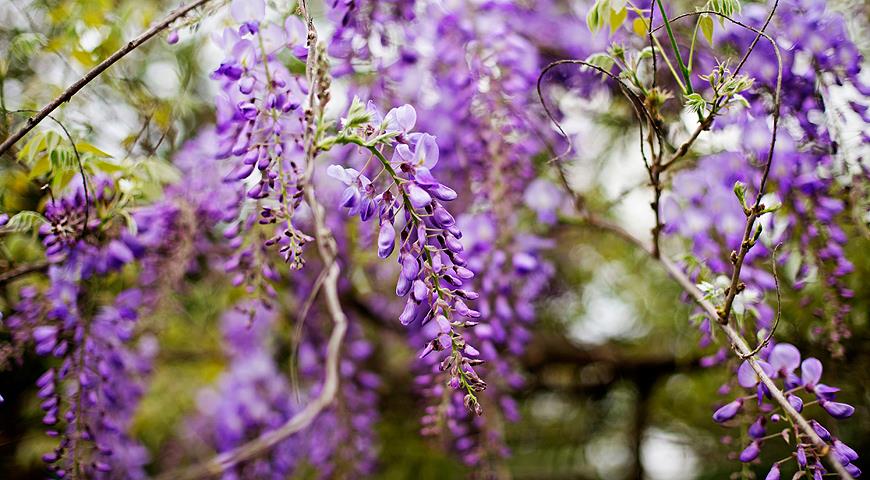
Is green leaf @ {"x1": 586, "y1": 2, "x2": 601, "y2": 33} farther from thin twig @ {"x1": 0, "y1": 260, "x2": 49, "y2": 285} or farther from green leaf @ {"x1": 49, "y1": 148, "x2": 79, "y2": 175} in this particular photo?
thin twig @ {"x1": 0, "y1": 260, "x2": 49, "y2": 285}

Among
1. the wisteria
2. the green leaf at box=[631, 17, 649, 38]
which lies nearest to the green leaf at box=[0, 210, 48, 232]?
the wisteria

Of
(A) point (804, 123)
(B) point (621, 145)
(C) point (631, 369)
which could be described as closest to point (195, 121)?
(B) point (621, 145)

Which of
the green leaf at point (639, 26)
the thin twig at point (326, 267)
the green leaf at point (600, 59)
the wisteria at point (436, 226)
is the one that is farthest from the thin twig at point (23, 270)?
the green leaf at point (639, 26)

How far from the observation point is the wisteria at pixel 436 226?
3.10 feet

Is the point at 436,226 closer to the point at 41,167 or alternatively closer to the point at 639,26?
the point at 639,26

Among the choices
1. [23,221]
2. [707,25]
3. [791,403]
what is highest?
[23,221]

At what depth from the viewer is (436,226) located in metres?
0.84

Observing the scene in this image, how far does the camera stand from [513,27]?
160cm

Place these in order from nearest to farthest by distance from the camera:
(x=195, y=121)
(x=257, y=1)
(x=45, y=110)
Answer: (x=45, y=110) → (x=257, y=1) → (x=195, y=121)

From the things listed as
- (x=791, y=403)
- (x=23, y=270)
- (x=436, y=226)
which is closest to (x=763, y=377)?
(x=791, y=403)

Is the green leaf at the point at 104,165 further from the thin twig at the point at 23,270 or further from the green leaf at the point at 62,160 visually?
the thin twig at the point at 23,270

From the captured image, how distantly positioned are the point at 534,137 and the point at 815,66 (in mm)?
608

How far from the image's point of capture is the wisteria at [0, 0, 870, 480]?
0.94 metres

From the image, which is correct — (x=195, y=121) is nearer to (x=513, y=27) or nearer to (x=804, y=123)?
(x=513, y=27)
